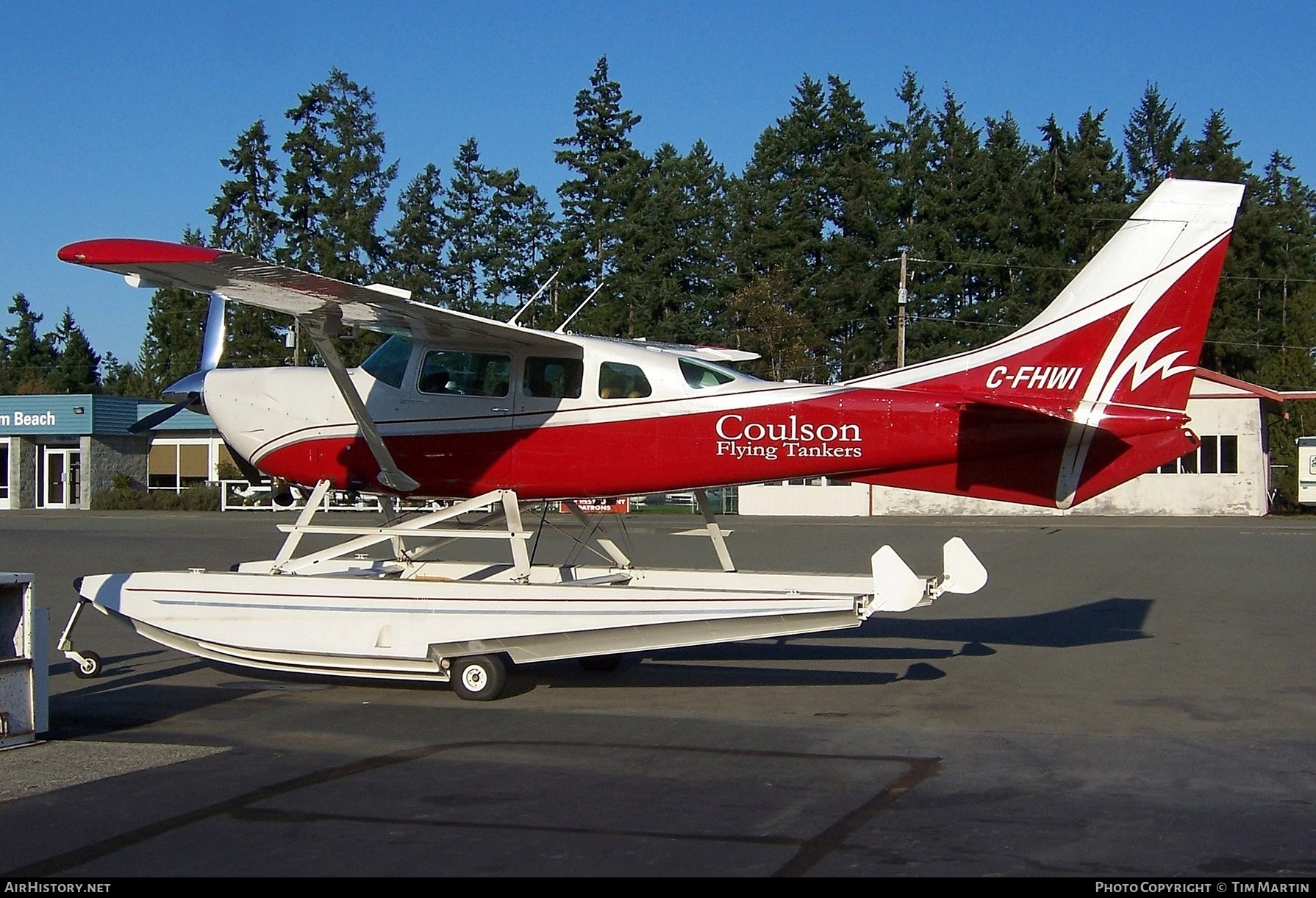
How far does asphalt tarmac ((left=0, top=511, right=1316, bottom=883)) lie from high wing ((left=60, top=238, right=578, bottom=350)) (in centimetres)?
313

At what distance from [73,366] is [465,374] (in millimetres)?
94885

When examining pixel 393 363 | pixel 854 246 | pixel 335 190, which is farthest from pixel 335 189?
pixel 393 363

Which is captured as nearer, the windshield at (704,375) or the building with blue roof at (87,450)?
the windshield at (704,375)

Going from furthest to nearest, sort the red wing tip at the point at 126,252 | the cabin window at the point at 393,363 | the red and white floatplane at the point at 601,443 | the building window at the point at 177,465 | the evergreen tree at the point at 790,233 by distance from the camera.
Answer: the evergreen tree at the point at 790,233 → the building window at the point at 177,465 → the cabin window at the point at 393,363 → the red and white floatplane at the point at 601,443 → the red wing tip at the point at 126,252

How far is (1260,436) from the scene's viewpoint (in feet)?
129

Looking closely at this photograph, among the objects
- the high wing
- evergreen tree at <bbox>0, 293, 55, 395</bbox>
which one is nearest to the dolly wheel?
the high wing

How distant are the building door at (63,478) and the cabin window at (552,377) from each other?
141 ft

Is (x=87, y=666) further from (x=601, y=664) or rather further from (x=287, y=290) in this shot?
(x=601, y=664)

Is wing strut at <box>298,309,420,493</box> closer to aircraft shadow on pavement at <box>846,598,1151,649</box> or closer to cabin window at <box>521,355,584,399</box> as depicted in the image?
cabin window at <box>521,355,584,399</box>

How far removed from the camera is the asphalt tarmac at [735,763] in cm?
550

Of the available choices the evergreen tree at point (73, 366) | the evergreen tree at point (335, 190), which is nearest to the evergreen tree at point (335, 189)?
the evergreen tree at point (335, 190)

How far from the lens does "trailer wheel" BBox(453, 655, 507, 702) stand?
32.1ft

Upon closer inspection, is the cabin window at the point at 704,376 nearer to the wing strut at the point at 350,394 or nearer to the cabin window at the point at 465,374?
the cabin window at the point at 465,374
